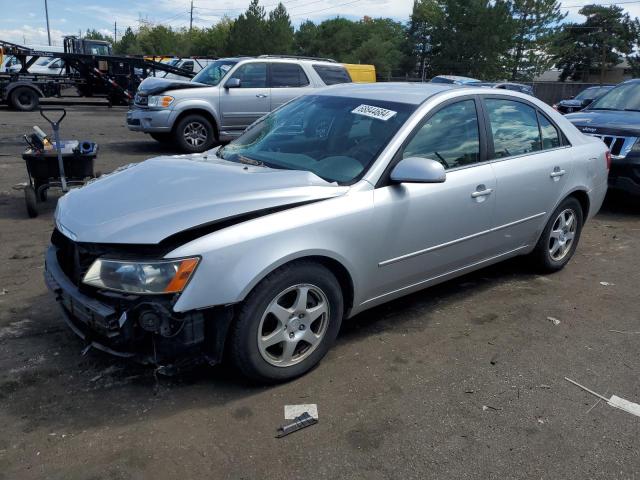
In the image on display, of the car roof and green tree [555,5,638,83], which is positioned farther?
green tree [555,5,638,83]

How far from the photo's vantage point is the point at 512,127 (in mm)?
4484

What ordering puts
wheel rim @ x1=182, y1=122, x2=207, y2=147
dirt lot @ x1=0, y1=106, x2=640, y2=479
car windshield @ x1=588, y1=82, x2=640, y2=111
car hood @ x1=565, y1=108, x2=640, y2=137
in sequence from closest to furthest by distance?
dirt lot @ x1=0, y1=106, x2=640, y2=479 → car hood @ x1=565, y1=108, x2=640, y2=137 → car windshield @ x1=588, y1=82, x2=640, y2=111 → wheel rim @ x1=182, y1=122, x2=207, y2=147

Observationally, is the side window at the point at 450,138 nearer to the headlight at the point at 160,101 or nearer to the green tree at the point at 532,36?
the headlight at the point at 160,101

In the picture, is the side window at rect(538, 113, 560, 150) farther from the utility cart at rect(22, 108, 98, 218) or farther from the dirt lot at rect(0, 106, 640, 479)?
the utility cart at rect(22, 108, 98, 218)

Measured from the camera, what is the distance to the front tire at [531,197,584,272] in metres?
4.86

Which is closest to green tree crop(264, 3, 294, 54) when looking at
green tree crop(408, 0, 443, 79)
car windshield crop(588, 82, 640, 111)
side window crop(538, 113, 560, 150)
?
green tree crop(408, 0, 443, 79)

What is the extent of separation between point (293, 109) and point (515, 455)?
115 inches

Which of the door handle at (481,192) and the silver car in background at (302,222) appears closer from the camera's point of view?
the silver car in background at (302,222)

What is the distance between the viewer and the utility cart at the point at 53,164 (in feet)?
20.3

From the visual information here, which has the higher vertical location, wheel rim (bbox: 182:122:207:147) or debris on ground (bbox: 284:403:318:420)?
wheel rim (bbox: 182:122:207:147)

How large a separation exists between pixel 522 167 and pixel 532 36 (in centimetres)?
5806

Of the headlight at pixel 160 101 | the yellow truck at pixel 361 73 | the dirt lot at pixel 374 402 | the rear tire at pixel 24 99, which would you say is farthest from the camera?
the rear tire at pixel 24 99

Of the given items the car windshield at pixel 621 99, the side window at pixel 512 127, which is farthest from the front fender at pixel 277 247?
the car windshield at pixel 621 99

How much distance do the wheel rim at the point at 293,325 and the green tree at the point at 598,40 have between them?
7196 centimetres
